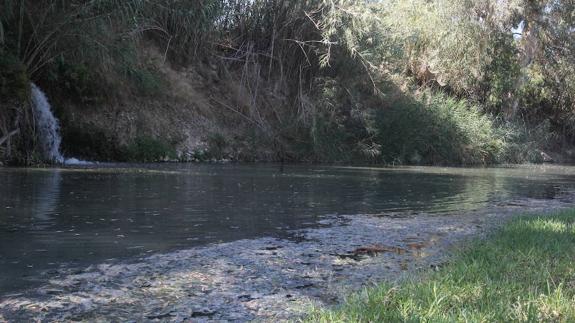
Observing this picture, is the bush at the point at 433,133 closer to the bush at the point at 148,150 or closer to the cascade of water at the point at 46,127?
the bush at the point at 148,150

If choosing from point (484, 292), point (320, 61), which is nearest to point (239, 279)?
point (484, 292)

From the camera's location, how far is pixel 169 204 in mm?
9062

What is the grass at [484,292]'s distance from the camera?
11.6ft

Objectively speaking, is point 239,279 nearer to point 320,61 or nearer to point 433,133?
point 320,61

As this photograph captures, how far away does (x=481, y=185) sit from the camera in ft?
49.6

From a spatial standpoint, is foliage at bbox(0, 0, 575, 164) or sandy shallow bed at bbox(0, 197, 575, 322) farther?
foliage at bbox(0, 0, 575, 164)

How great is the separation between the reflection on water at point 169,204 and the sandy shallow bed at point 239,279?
426 mm

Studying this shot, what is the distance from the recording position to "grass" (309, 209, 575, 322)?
354 cm

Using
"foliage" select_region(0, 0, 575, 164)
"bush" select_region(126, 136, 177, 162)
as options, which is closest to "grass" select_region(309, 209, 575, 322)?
"foliage" select_region(0, 0, 575, 164)

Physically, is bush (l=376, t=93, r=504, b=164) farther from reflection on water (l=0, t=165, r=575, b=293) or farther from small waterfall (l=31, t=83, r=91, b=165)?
small waterfall (l=31, t=83, r=91, b=165)

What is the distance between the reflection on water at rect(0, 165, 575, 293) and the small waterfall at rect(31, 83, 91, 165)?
2.85 metres

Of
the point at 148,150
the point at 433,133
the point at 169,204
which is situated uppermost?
the point at 433,133

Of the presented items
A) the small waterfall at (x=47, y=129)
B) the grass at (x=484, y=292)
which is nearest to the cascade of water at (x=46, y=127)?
the small waterfall at (x=47, y=129)

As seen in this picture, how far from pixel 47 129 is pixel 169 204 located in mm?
9057
